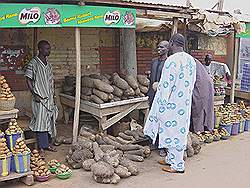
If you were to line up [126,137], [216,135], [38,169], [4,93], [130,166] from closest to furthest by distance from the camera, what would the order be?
1. [4,93]
2. [38,169]
3. [130,166]
4. [126,137]
5. [216,135]

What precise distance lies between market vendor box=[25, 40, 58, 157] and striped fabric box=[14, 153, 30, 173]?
1.21 m

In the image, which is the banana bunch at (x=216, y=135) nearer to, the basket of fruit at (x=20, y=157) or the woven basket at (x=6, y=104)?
the basket of fruit at (x=20, y=157)

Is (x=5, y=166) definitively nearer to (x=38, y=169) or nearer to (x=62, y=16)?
(x=38, y=169)

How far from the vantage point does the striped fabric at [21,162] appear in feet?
18.1

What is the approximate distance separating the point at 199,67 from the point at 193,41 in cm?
574

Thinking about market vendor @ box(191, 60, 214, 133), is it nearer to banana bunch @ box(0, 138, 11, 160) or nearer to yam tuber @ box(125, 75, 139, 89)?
yam tuber @ box(125, 75, 139, 89)

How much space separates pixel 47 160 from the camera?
269 inches

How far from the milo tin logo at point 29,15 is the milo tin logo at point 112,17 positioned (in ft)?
4.19

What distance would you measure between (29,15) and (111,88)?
92.2 inches

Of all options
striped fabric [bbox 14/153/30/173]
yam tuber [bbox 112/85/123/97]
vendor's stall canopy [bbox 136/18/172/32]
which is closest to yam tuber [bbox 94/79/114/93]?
yam tuber [bbox 112/85/123/97]

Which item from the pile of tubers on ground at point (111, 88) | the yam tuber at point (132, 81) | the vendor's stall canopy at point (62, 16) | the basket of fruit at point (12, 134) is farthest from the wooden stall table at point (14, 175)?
the yam tuber at point (132, 81)

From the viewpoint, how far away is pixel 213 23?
868 cm

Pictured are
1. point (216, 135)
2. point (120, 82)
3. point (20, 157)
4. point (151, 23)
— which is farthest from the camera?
point (151, 23)

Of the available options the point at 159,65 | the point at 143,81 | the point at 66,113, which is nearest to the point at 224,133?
the point at 143,81
